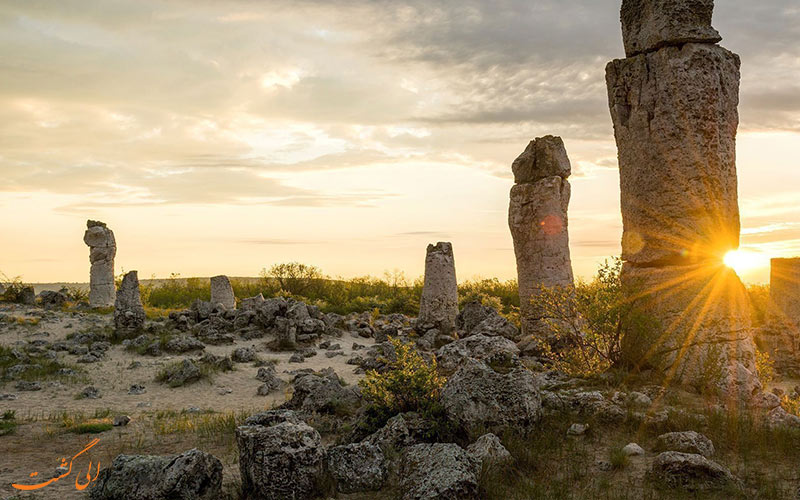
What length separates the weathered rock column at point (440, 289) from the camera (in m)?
18.0

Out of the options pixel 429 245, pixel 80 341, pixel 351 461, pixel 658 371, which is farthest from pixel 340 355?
pixel 351 461

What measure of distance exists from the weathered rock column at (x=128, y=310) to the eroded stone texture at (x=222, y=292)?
5174mm

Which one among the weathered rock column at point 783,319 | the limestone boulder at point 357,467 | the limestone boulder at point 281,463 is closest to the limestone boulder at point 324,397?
the limestone boulder at point 357,467

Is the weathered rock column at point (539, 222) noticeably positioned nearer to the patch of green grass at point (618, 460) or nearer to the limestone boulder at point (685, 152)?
the limestone boulder at point (685, 152)

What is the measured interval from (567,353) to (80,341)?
13319 millimetres

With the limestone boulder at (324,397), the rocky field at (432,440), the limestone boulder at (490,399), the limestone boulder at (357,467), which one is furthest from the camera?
the limestone boulder at (324,397)

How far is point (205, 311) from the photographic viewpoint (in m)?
20.2

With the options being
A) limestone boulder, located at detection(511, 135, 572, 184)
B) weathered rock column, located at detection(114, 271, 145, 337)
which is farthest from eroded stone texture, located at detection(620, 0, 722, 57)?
weathered rock column, located at detection(114, 271, 145, 337)

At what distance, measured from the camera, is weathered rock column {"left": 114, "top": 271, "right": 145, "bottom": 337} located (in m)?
17.8

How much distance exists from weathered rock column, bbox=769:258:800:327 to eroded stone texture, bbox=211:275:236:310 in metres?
17.9

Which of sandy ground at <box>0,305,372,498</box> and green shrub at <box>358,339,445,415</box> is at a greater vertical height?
green shrub at <box>358,339,445,415</box>

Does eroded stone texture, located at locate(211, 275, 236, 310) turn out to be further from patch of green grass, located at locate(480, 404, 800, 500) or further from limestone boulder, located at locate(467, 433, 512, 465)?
limestone boulder, located at locate(467, 433, 512, 465)

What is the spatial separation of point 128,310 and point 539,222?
12.0 m

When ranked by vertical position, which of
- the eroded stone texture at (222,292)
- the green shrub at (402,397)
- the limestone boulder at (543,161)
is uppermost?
Answer: the limestone boulder at (543,161)
